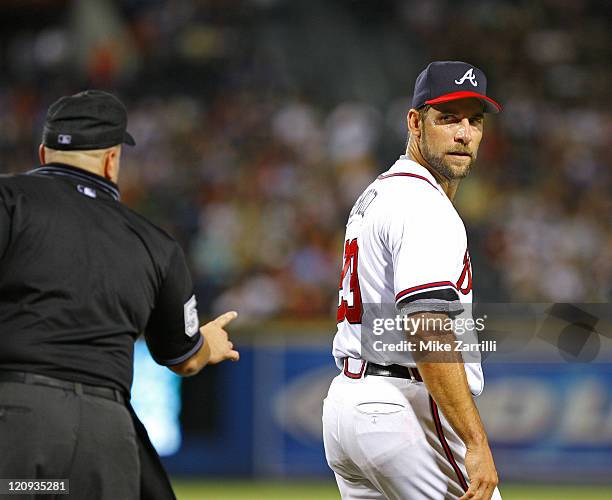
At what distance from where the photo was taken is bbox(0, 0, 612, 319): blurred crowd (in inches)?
510

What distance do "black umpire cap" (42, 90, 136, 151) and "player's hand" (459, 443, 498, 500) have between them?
5.47 ft

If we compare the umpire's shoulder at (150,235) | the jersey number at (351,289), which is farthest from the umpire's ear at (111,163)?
the jersey number at (351,289)

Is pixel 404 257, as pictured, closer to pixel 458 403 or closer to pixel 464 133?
pixel 458 403

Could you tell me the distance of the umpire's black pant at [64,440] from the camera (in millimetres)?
3730

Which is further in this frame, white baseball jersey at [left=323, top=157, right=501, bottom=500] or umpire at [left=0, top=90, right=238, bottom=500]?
white baseball jersey at [left=323, top=157, right=501, bottom=500]

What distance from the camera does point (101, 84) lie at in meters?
16.4

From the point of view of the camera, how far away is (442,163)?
4570 mm

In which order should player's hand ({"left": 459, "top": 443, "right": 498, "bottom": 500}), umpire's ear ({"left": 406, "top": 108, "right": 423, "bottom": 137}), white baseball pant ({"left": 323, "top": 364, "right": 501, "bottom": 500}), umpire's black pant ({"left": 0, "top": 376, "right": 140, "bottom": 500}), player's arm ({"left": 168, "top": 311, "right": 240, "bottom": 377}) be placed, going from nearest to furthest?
umpire's black pant ({"left": 0, "top": 376, "right": 140, "bottom": 500})
player's hand ({"left": 459, "top": 443, "right": 498, "bottom": 500})
white baseball pant ({"left": 323, "top": 364, "right": 501, "bottom": 500})
player's arm ({"left": 168, "top": 311, "right": 240, "bottom": 377})
umpire's ear ({"left": 406, "top": 108, "right": 423, "bottom": 137})

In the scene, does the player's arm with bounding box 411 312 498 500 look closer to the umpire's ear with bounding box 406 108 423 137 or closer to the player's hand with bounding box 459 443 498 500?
the player's hand with bounding box 459 443 498 500

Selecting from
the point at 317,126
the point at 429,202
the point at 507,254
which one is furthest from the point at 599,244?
the point at 429,202

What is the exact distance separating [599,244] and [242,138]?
16.3 feet

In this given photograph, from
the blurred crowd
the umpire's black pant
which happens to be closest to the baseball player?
the umpire's black pant

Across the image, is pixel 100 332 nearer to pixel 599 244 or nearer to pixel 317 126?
pixel 599 244

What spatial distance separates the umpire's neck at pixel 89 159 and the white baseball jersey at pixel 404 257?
987 mm
